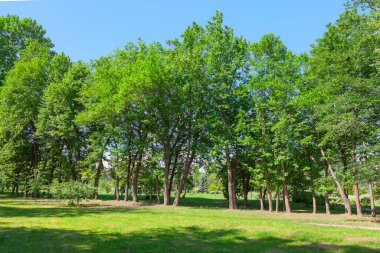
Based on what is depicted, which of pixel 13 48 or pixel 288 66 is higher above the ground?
pixel 13 48

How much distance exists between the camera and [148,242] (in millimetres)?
9438

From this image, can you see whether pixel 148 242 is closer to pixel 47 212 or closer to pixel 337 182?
pixel 47 212

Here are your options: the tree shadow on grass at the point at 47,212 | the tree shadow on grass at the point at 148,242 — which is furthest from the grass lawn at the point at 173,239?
the tree shadow on grass at the point at 47,212

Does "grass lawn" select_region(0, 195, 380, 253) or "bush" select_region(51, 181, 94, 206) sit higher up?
"bush" select_region(51, 181, 94, 206)

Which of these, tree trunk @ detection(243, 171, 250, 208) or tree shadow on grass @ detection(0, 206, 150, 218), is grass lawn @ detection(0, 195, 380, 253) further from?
tree trunk @ detection(243, 171, 250, 208)

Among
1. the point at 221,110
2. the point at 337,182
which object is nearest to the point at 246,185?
the point at 221,110

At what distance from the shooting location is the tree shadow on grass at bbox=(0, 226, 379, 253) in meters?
8.45

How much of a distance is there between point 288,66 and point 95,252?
21.4 meters

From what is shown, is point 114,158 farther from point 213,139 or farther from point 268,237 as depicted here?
point 268,237

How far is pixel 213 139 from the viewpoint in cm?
2620

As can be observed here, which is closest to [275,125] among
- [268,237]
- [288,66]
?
[288,66]

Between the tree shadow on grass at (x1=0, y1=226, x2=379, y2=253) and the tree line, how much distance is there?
969cm

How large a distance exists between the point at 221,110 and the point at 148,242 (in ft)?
62.4

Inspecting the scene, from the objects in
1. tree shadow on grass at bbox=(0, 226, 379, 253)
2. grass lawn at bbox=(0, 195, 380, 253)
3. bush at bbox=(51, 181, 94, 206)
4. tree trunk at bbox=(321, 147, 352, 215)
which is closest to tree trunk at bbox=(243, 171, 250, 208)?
tree trunk at bbox=(321, 147, 352, 215)
